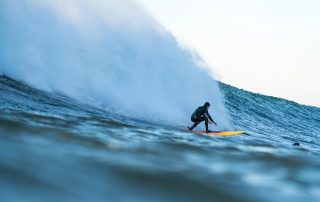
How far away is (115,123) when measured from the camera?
354 inches

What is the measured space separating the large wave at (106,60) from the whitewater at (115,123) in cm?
5

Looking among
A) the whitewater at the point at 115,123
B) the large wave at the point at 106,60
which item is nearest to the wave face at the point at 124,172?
the whitewater at the point at 115,123

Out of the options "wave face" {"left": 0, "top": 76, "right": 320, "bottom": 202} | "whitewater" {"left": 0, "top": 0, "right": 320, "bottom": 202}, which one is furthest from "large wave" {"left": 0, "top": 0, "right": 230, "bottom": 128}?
"wave face" {"left": 0, "top": 76, "right": 320, "bottom": 202}

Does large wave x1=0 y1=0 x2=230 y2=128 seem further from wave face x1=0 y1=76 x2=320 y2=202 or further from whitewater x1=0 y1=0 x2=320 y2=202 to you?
wave face x1=0 y1=76 x2=320 y2=202

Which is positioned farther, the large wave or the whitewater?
the large wave

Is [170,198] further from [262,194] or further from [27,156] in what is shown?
[27,156]

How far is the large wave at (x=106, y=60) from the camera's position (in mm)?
15695

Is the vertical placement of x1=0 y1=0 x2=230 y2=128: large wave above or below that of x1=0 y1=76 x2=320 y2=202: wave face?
above

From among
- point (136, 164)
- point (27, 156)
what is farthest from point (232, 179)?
point (27, 156)

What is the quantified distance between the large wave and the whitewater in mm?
54

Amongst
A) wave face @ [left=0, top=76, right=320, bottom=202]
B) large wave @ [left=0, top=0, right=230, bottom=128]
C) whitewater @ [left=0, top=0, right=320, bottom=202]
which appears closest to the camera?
wave face @ [left=0, top=76, right=320, bottom=202]

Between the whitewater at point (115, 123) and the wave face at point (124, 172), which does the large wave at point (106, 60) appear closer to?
the whitewater at point (115, 123)

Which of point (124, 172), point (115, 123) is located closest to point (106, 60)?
point (115, 123)

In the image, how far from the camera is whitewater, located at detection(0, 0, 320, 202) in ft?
11.1
